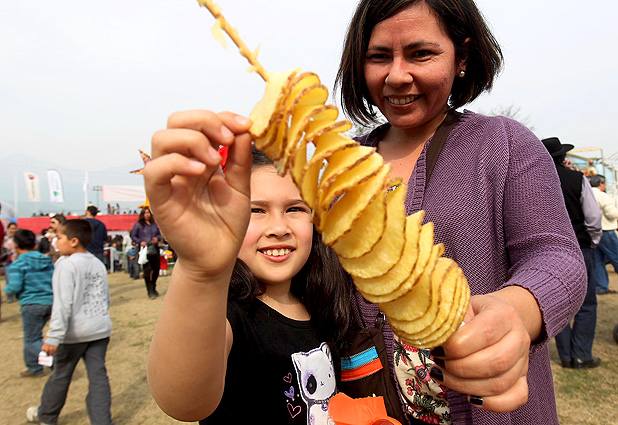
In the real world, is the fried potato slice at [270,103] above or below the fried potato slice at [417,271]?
above

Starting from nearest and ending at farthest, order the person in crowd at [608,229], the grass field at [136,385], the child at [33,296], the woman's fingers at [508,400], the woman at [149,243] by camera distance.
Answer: the woman's fingers at [508,400] < the grass field at [136,385] < the child at [33,296] < the person in crowd at [608,229] < the woman at [149,243]

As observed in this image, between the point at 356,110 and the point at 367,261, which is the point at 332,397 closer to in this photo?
the point at 367,261

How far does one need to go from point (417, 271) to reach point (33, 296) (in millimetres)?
6433

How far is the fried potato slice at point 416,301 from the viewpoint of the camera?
1.06 meters

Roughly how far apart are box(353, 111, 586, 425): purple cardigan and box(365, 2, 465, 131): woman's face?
0.25m

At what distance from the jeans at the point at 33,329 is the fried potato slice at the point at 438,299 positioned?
6.29 metres

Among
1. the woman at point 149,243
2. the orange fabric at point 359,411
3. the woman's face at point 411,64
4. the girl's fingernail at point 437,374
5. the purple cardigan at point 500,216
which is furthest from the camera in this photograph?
the woman at point 149,243

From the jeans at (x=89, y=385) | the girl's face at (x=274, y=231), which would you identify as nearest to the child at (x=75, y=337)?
the jeans at (x=89, y=385)

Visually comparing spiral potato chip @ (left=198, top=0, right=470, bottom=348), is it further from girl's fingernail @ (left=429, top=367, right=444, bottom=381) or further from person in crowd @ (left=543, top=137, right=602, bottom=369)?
person in crowd @ (left=543, top=137, right=602, bottom=369)

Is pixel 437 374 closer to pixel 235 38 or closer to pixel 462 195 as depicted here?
pixel 462 195

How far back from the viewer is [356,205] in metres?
1.00

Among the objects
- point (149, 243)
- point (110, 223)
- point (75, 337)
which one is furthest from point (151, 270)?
point (110, 223)

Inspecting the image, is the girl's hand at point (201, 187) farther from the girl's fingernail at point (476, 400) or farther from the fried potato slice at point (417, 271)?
the girl's fingernail at point (476, 400)

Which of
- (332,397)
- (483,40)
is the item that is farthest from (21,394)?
(483,40)
